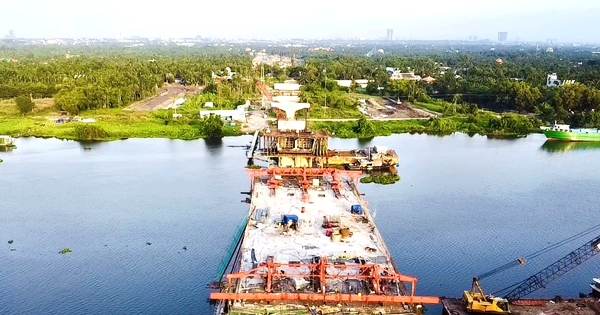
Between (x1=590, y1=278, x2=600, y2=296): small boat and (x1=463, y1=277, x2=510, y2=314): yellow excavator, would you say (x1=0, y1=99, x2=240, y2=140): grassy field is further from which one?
(x1=590, y1=278, x2=600, y2=296): small boat

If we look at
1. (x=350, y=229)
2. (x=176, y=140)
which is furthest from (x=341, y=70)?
(x=350, y=229)

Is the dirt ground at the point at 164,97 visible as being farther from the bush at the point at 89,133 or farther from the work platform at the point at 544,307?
the work platform at the point at 544,307

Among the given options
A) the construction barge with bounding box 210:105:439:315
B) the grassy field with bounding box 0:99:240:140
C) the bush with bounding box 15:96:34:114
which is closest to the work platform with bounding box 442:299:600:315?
the construction barge with bounding box 210:105:439:315

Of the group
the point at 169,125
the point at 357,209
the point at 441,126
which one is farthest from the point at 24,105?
the point at 357,209

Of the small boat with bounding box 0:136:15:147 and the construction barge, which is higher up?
the construction barge

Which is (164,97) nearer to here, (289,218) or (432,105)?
(432,105)
